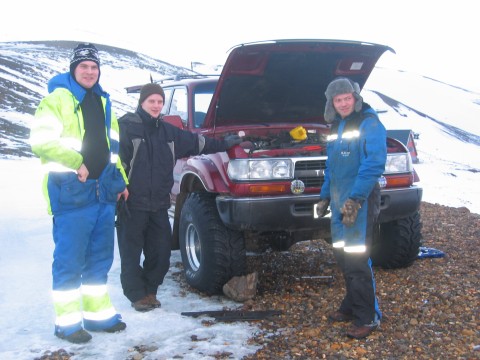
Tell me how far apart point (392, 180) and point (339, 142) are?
38.3 inches

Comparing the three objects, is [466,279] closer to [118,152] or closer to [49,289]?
[118,152]

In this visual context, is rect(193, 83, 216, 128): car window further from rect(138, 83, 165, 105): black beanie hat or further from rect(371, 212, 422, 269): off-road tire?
rect(371, 212, 422, 269): off-road tire

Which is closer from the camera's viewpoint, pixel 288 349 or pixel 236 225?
pixel 288 349

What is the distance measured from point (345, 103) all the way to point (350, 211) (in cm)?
78

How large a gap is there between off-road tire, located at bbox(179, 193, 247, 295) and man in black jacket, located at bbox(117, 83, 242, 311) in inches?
11.7

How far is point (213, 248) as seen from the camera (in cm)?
406

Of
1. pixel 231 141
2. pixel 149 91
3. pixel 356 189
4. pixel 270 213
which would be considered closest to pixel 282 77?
pixel 231 141

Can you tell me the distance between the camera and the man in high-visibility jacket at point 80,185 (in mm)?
3268

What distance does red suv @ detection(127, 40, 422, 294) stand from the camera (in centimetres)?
392

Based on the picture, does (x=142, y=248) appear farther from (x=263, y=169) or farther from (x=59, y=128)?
(x=59, y=128)

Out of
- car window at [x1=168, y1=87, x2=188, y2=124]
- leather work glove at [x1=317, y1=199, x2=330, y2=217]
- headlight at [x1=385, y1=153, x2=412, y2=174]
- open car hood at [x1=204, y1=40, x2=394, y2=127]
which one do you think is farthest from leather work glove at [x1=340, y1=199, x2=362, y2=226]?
car window at [x1=168, y1=87, x2=188, y2=124]

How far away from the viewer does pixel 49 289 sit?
14.4ft

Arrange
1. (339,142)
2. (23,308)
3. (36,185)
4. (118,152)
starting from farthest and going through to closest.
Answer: (36,185), (23,308), (118,152), (339,142)

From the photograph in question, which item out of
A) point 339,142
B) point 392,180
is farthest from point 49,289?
point 392,180
